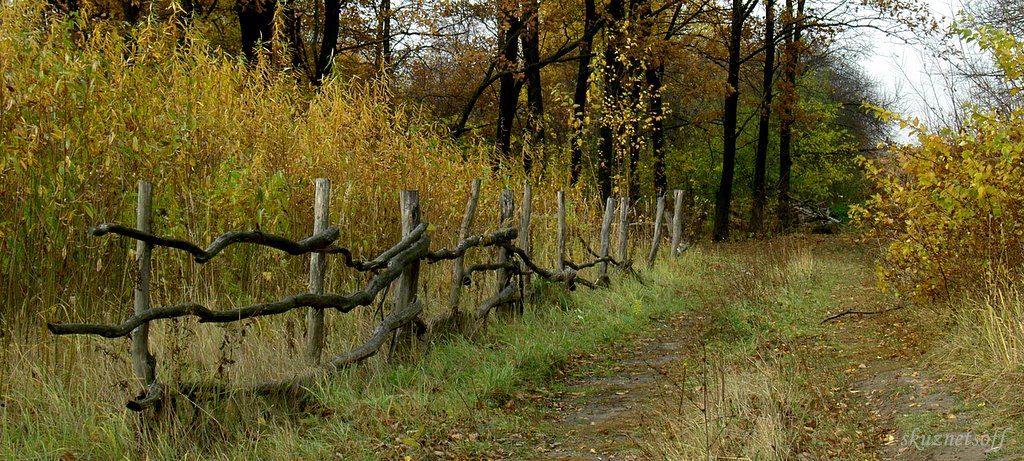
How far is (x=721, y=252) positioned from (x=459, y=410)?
14.4 m

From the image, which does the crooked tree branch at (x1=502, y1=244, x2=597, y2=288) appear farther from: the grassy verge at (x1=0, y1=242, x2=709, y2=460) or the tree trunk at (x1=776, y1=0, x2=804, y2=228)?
the tree trunk at (x1=776, y1=0, x2=804, y2=228)

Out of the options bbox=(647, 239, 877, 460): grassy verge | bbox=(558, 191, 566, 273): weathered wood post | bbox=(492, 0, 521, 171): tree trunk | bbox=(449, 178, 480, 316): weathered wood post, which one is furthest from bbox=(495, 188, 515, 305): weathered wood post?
bbox=(492, 0, 521, 171): tree trunk

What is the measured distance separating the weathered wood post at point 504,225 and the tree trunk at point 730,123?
1437cm

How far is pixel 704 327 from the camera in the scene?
8906 mm

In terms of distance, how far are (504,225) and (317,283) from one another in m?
3.29

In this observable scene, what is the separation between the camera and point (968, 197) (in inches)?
262

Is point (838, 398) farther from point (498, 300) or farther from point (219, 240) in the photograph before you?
point (219, 240)

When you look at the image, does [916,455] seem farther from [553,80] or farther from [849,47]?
[553,80]

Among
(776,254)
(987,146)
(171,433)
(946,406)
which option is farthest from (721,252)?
(171,433)

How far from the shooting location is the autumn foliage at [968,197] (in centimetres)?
621

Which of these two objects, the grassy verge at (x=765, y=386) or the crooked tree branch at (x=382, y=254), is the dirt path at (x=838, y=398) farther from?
the crooked tree branch at (x=382, y=254)

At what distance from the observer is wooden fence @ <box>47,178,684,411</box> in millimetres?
4453

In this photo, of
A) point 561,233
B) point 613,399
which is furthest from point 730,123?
point 613,399

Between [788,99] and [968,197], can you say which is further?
[788,99]
